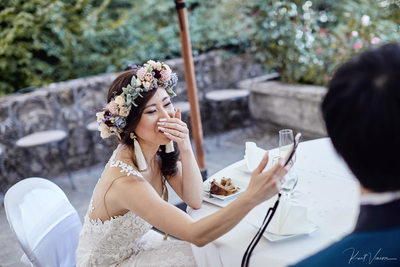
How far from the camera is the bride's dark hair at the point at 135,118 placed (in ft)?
5.99

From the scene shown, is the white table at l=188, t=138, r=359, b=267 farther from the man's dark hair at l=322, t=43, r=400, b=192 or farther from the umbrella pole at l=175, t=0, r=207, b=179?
the umbrella pole at l=175, t=0, r=207, b=179

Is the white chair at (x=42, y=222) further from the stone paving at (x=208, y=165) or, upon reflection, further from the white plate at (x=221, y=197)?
the stone paving at (x=208, y=165)

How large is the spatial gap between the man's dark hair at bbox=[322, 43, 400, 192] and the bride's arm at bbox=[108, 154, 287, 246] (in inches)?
17.1

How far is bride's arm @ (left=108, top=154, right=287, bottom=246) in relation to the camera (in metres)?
1.33

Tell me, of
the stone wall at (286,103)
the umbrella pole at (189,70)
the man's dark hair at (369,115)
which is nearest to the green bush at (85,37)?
the stone wall at (286,103)

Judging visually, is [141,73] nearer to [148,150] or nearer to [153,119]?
[153,119]

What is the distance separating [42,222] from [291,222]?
1.19m

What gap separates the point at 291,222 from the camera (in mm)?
1451

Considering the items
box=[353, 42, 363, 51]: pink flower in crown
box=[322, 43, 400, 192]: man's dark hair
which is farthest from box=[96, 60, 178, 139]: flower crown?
box=[353, 42, 363, 51]: pink flower in crown

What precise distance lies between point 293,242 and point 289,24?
4.53 metres

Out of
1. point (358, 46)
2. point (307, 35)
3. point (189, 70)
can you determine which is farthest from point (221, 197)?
point (307, 35)

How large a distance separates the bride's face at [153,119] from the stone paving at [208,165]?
2.15m

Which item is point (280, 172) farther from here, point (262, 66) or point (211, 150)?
point (262, 66)

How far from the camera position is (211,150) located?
5.32 meters
